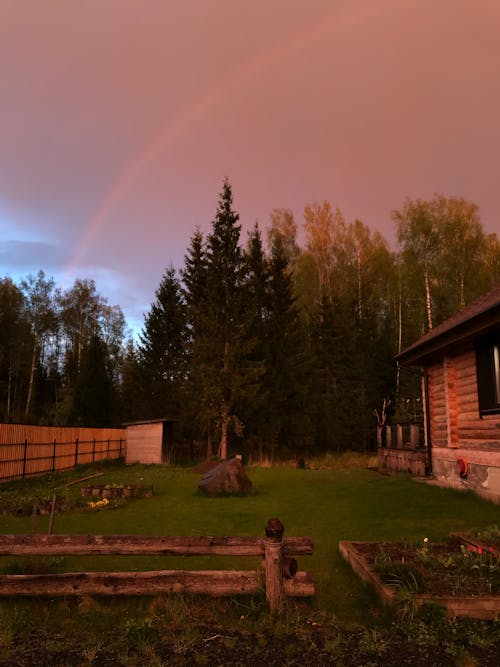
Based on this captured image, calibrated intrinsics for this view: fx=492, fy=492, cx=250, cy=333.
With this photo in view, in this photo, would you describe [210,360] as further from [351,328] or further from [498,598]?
[498,598]

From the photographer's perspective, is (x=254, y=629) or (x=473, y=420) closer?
(x=254, y=629)

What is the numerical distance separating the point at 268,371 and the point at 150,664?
2813 centimetres

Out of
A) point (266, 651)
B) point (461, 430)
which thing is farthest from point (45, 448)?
point (266, 651)

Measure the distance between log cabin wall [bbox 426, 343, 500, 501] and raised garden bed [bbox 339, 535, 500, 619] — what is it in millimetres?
5687

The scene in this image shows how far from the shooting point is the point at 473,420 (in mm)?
12828

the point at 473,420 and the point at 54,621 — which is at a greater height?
the point at 473,420

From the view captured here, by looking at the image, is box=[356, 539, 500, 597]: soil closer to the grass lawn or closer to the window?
the grass lawn

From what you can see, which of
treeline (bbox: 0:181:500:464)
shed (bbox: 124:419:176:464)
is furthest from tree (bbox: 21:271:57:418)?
shed (bbox: 124:419:176:464)

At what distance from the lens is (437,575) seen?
5445 mm

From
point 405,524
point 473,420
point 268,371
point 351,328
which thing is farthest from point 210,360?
point 405,524

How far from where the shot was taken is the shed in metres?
27.3

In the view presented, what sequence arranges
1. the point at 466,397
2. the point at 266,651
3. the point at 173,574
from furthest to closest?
the point at 466,397, the point at 173,574, the point at 266,651

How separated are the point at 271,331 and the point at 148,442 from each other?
10940 millimetres

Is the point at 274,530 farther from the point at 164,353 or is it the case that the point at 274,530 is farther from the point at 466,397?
the point at 164,353
